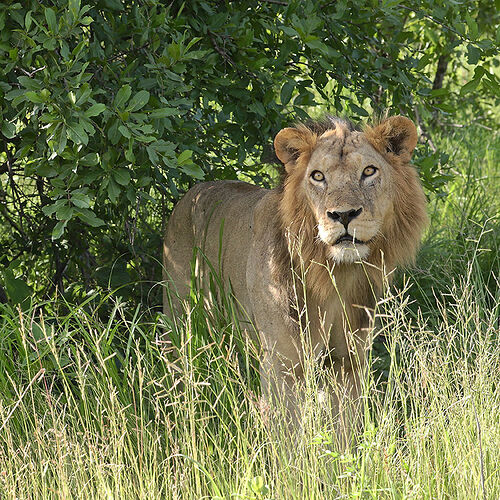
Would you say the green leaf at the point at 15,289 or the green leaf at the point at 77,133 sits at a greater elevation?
the green leaf at the point at 77,133

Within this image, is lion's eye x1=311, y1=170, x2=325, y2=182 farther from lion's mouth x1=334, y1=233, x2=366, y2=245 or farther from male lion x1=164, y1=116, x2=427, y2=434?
lion's mouth x1=334, y1=233, x2=366, y2=245

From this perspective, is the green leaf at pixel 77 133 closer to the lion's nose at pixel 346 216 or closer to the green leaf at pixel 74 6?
the green leaf at pixel 74 6

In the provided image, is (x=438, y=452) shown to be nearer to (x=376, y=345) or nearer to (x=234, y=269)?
(x=234, y=269)

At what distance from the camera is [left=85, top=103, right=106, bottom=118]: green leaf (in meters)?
3.68

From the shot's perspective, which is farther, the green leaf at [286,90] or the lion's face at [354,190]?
the green leaf at [286,90]

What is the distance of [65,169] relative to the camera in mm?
3959

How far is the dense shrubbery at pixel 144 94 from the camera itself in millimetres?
3857

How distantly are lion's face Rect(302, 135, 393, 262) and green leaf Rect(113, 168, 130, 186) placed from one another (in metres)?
0.76

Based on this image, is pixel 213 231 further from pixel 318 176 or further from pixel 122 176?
pixel 318 176

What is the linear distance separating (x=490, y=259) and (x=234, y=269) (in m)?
2.10

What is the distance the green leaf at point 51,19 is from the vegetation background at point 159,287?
15 mm

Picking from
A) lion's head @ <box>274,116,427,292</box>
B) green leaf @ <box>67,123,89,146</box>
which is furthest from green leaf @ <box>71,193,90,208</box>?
lion's head @ <box>274,116,427,292</box>

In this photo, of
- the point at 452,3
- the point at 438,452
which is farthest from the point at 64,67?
the point at 438,452

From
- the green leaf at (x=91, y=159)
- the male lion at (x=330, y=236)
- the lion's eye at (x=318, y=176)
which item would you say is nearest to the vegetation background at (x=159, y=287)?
the green leaf at (x=91, y=159)
